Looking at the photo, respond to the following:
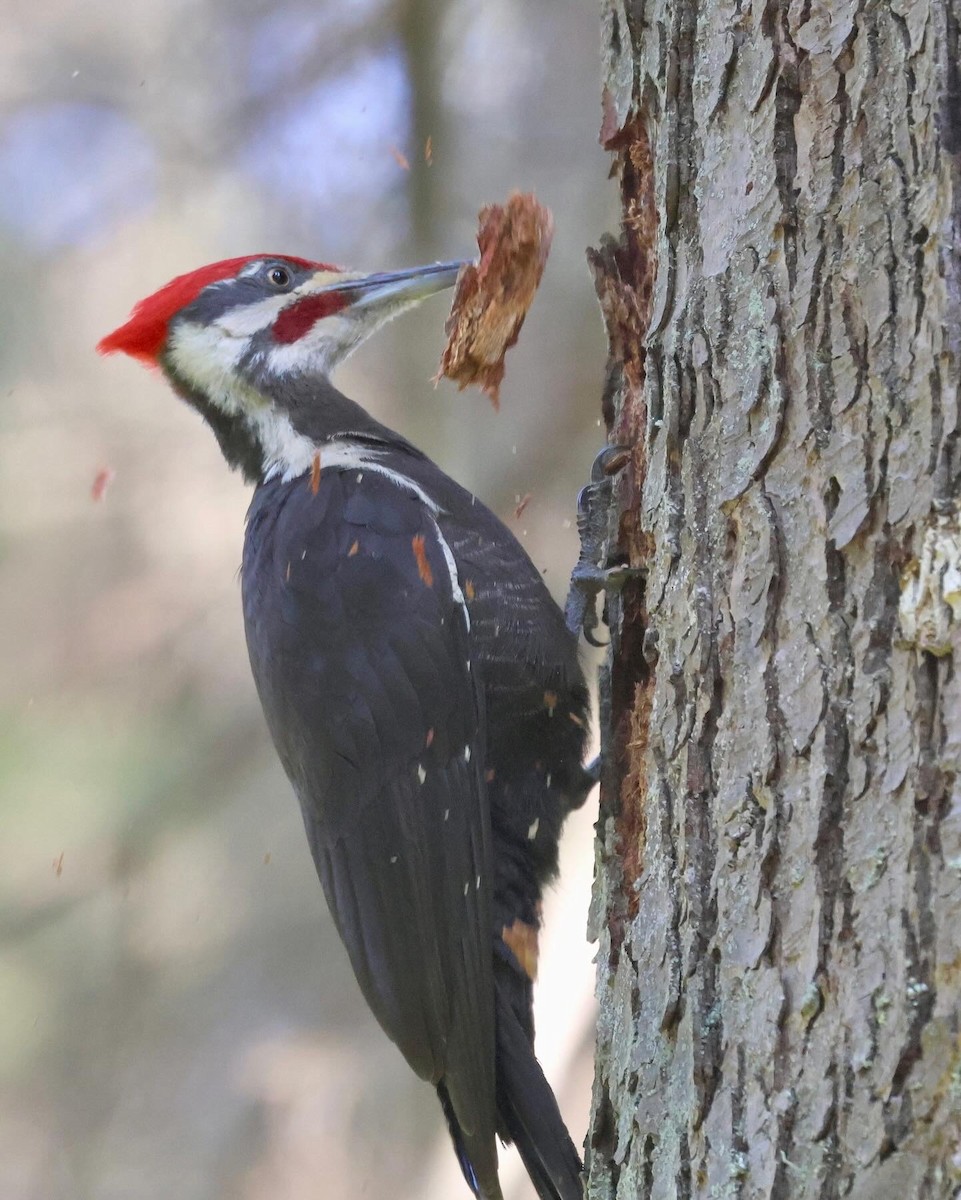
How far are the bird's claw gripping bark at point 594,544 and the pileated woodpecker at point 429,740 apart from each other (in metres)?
0.05

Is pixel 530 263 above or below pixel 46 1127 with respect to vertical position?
above

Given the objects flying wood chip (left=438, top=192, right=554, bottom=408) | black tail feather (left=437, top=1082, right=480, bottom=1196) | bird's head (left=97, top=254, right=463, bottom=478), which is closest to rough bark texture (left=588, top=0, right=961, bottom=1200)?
black tail feather (left=437, top=1082, right=480, bottom=1196)

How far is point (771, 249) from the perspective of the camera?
1291 mm

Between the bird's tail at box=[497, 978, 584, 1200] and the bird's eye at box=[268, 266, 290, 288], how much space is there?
1537mm

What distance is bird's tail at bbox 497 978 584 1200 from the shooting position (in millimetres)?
1782

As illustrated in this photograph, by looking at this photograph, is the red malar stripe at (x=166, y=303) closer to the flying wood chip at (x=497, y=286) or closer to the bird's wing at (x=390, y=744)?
the flying wood chip at (x=497, y=286)

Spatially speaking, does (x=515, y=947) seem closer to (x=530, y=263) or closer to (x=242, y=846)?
(x=530, y=263)

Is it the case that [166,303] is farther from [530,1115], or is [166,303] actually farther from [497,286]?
[530,1115]

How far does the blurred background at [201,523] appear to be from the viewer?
→ 3.46 metres

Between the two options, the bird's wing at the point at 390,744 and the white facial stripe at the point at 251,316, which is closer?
the bird's wing at the point at 390,744

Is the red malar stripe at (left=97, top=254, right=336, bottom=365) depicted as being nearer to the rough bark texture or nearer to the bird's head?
the bird's head

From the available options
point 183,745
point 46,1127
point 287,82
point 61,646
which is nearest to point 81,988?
point 46,1127

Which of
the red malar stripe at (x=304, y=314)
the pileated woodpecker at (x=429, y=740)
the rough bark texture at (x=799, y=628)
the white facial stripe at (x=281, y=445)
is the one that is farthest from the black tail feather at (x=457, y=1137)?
the red malar stripe at (x=304, y=314)

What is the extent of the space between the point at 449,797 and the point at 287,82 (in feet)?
8.10
